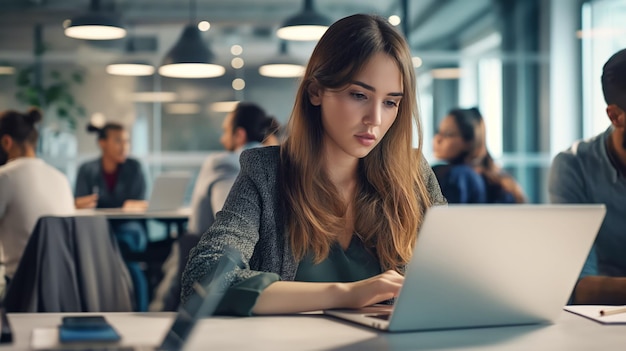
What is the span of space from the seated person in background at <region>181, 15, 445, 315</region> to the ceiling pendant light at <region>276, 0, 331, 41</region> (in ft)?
13.4

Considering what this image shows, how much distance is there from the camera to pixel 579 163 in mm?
2357

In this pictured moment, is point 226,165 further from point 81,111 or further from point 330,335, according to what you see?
point 81,111

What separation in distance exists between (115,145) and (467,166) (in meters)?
3.03

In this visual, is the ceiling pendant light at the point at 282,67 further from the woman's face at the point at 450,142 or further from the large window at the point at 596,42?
the woman's face at the point at 450,142

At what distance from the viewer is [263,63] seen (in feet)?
27.6

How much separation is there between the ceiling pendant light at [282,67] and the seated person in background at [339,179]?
19.4 feet

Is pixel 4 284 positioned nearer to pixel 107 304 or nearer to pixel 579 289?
pixel 107 304

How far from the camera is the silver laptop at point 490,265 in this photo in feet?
4.01

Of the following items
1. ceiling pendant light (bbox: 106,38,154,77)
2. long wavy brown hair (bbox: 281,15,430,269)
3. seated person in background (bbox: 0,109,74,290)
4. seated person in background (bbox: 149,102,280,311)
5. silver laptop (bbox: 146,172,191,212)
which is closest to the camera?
long wavy brown hair (bbox: 281,15,430,269)

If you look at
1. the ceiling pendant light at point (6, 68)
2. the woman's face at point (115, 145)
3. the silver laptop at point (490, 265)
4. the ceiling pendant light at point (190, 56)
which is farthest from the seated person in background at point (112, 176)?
the silver laptop at point (490, 265)

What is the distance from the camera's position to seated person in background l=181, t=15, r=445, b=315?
178 centimetres

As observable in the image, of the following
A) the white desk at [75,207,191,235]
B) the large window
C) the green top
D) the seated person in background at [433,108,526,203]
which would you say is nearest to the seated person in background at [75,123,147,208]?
the white desk at [75,207,191,235]

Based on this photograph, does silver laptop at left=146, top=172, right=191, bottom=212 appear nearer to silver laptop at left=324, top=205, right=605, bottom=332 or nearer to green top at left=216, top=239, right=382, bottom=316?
green top at left=216, top=239, right=382, bottom=316

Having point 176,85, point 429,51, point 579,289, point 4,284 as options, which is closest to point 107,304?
point 4,284
